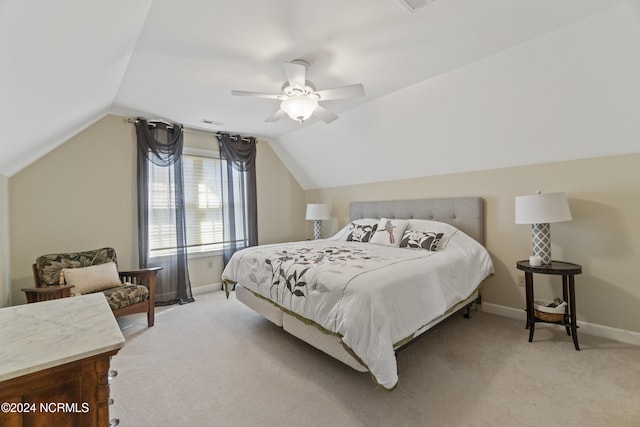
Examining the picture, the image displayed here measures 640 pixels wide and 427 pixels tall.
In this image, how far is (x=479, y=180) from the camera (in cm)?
340

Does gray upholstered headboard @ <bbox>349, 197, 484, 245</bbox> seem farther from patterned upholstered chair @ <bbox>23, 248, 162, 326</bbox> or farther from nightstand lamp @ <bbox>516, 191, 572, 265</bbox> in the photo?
patterned upholstered chair @ <bbox>23, 248, 162, 326</bbox>

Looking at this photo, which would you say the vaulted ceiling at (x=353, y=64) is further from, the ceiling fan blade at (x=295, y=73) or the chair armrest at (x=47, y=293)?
the chair armrest at (x=47, y=293)

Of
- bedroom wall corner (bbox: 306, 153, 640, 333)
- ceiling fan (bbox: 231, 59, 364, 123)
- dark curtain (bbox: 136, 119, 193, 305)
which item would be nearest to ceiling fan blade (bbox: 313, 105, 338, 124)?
ceiling fan (bbox: 231, 59, 364, 123)

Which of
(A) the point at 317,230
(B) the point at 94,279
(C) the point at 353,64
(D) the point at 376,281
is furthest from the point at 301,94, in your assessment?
(A) the point at 317,230

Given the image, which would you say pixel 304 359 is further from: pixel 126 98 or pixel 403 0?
pixel 126 98

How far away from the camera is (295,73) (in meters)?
2.29

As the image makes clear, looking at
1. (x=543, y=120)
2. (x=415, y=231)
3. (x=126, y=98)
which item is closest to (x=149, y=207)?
(x=126, y=98)

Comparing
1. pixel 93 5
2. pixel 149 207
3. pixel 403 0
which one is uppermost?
pixel 403 0

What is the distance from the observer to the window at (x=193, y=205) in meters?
3.94

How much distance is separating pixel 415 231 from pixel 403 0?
2403 mm

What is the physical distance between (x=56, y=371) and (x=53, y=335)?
202mm

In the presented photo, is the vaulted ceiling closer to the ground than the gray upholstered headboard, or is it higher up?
higher up

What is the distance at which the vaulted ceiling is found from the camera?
1670 mm

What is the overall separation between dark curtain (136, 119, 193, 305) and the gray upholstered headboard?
2.81 metres
